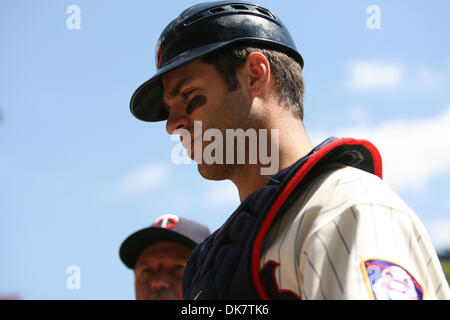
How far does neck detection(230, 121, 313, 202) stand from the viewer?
2896 mm

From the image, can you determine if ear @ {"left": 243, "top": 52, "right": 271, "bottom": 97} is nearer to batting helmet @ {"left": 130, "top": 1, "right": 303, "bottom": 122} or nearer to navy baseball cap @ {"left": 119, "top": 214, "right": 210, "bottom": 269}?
batting helmet @ {"left": 130, "top": 1, "right": 303, "bottom": 122}

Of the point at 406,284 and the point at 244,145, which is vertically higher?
the point at 244,145

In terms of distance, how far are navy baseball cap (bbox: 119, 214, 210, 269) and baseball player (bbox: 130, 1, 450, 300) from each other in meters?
2.21

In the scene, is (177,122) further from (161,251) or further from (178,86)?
(161,251)

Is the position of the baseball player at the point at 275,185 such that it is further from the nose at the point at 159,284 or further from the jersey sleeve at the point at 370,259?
the nose at the point at 159,284

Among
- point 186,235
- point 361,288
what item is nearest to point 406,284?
point 361,288

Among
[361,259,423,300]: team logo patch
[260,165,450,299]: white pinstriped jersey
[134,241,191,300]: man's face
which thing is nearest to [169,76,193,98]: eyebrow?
[260,165,450,299]: white pinstriped jersey

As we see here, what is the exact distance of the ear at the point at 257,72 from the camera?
3.12 metres

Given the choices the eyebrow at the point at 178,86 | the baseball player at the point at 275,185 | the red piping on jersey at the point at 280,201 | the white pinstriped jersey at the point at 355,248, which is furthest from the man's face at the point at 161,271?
the white pinstriped jersey at the point at 355,248

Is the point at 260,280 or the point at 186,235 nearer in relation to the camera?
the point at 260,280

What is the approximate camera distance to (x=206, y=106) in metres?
3.03
